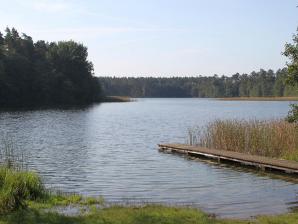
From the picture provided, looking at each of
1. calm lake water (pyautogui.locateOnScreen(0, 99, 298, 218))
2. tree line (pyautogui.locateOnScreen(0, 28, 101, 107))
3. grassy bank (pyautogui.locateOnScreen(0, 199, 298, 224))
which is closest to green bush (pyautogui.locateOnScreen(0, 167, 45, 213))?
grassy bank (pyautogui.locateOnScreen(0, 199, 298, 224))

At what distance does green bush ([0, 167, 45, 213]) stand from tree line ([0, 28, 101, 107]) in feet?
224

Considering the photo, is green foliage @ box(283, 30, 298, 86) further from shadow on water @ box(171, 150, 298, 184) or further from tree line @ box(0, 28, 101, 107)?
tree line @ box(0, 28, 101, 107)

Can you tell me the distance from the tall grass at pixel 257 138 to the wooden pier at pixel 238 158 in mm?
1133

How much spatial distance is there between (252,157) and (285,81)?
333 inches

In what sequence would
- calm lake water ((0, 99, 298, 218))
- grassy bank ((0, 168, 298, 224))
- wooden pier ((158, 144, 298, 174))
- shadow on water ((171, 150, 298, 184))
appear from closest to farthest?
grassy bank ((0, 168, 298, 224)) < calm lake water ((0, 99, 298, 218)) < shadow on water ((171, 150, 298, 184)) < wooden pier ((158, 144, 298, 174))

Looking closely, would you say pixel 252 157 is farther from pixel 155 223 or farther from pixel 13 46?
pixel 13 46

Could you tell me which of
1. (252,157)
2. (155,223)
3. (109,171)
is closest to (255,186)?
(252,157)

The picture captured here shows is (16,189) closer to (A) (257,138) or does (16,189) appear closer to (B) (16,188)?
(B) (16,188)

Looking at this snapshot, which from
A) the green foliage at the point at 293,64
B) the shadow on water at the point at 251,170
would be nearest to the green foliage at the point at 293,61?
the green foliage at the point at 293,64

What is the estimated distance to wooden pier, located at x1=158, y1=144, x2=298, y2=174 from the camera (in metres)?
19.0

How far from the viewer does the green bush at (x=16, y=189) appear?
1038cm

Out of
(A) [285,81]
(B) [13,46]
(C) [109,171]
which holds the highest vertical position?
(B) [13,46]

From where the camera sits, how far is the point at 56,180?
18.1 m

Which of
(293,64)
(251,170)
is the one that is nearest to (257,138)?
(251,170)
